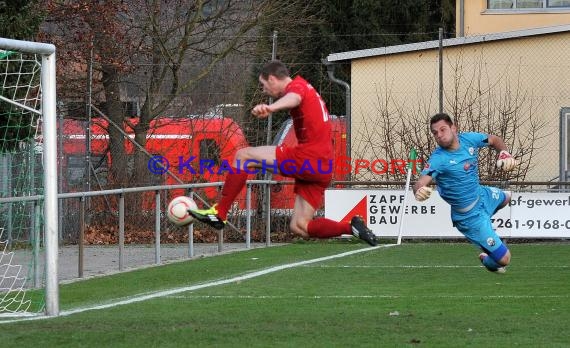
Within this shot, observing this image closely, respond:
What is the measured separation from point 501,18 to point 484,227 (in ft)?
52.8

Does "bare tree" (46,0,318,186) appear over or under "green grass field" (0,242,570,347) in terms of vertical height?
over

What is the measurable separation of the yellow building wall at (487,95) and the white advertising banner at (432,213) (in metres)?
1.68

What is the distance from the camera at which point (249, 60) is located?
27141 mm

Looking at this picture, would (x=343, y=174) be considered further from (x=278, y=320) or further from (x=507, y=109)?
(x=278, y=320)

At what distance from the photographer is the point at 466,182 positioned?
13.5 m

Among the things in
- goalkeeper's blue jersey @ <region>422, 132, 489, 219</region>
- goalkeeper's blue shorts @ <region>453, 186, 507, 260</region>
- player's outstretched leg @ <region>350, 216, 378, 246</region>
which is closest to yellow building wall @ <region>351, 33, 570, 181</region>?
goalkeeper's blue shorts @ <region>453, 186, 507, 260</region>

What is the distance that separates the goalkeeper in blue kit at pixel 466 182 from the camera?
13.3m

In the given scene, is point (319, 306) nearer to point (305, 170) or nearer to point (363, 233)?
point (363, 233)

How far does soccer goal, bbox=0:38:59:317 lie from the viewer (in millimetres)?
11844

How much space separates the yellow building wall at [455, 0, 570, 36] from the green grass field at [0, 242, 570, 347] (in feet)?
34.2

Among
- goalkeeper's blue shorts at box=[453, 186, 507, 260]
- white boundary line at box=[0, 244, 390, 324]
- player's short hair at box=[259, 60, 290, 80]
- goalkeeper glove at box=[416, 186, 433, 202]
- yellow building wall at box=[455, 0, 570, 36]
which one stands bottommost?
white boundary line at box=[0, 244, 390, 324]

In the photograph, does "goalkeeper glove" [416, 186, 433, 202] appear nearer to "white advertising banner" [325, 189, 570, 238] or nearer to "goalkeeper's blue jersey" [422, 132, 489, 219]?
"goalkeeper's blue jersey" [422, 132, 489, 219]

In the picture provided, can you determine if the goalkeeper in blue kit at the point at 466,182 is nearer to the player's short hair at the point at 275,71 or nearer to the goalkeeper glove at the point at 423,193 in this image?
the goalkeeper glove at the point at 423,193

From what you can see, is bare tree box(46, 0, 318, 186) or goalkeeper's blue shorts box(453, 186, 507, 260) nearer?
goalkeeper's blue shorts box(453, 186, 507, 260)
